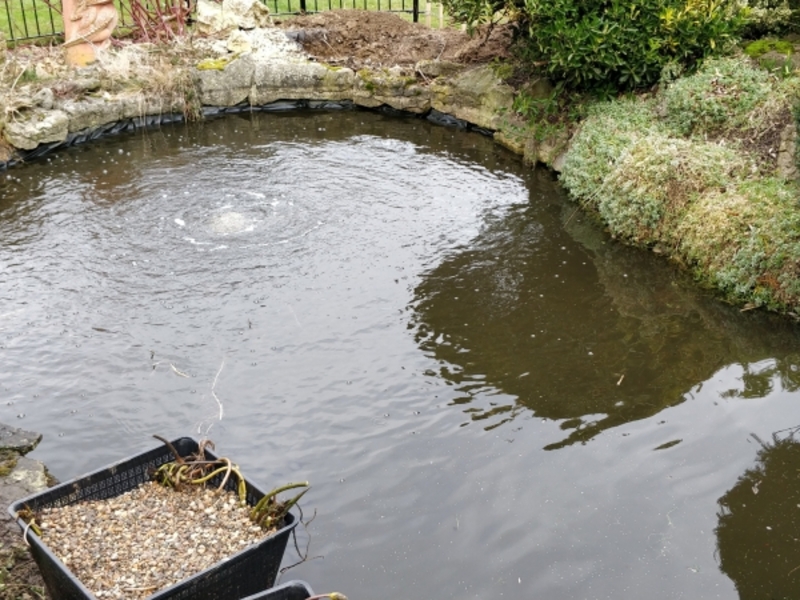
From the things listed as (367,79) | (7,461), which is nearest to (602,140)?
(367,79)

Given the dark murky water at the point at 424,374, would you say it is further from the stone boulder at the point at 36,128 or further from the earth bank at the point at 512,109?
the stone boulder at the point at 36,128

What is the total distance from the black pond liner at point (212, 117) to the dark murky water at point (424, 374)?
3.84 feet

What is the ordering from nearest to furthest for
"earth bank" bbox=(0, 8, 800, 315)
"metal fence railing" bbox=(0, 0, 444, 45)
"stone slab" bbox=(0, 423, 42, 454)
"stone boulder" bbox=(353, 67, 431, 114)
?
1. "stone slab" bbox=(0, 423, 42, 454)
2. "earth bank" bbox=(0, 8, 800, 315)
3. "stone boulder" bbox=(353, 67, 431, 114)
4. "metal fence railing" bbox=(0, 0, 444, 45)

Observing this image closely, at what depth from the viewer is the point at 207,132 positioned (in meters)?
12.2

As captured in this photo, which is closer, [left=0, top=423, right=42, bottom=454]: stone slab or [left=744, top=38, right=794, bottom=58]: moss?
[left=0, top=423, right=42, bottom=454]: stone slab

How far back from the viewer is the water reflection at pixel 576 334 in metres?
6.48

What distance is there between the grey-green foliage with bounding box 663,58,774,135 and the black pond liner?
2.95 metres

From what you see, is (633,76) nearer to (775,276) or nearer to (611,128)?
(611,128)

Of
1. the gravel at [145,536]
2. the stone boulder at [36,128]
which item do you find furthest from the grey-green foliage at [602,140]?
the stone boulder at [36,128]

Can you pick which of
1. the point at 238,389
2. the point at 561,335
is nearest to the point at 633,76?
the point at 561,335

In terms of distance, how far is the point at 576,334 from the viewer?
730 cm

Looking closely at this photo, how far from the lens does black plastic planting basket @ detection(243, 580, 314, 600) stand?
3.74m

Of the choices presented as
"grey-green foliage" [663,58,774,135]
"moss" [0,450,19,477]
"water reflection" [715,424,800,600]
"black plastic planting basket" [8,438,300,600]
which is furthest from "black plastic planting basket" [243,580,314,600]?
"grey-green foliage" [663,58,774,135]

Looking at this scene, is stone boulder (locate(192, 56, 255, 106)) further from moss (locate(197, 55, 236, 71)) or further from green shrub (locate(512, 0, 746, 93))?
green shrub (locate(512, 0, 746, 93))
